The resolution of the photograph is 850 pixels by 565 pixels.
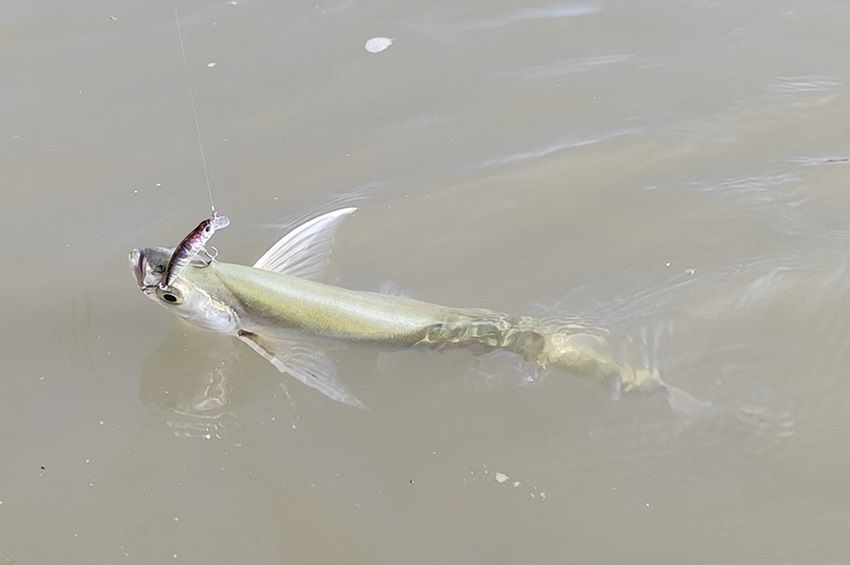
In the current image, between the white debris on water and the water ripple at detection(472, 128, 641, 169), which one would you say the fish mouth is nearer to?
the water ripple at detection(472, 128, 641, 169)

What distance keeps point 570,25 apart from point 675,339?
2146 mm

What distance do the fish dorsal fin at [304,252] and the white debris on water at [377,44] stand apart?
→ 152 cm

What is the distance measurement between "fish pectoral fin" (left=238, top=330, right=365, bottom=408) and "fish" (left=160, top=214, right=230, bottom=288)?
0.36 metres

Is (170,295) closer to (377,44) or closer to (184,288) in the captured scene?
(184,288)

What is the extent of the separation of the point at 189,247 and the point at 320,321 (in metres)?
0.51

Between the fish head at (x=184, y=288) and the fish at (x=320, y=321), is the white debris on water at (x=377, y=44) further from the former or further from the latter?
the fish head at (x=184, y=288)

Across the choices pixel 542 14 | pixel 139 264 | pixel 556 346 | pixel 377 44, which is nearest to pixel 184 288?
pixel 139 264

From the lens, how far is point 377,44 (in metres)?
4.37

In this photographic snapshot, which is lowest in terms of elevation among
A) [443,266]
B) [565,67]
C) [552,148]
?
[443,266]

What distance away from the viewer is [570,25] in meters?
4.36

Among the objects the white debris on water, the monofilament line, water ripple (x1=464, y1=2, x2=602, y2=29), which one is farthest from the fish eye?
water ripple (x1=464, y1=2, x2=602, y2=29)

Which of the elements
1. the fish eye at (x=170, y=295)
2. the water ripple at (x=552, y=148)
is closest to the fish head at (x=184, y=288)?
the fish eye at (x=170, y=295)

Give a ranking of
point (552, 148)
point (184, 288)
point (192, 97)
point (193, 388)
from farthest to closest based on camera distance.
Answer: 1. point (192, 97)
2. point (552, 148)
3. point (193, 388)
4. point (184, 288)

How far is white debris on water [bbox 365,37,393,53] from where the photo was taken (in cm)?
434
